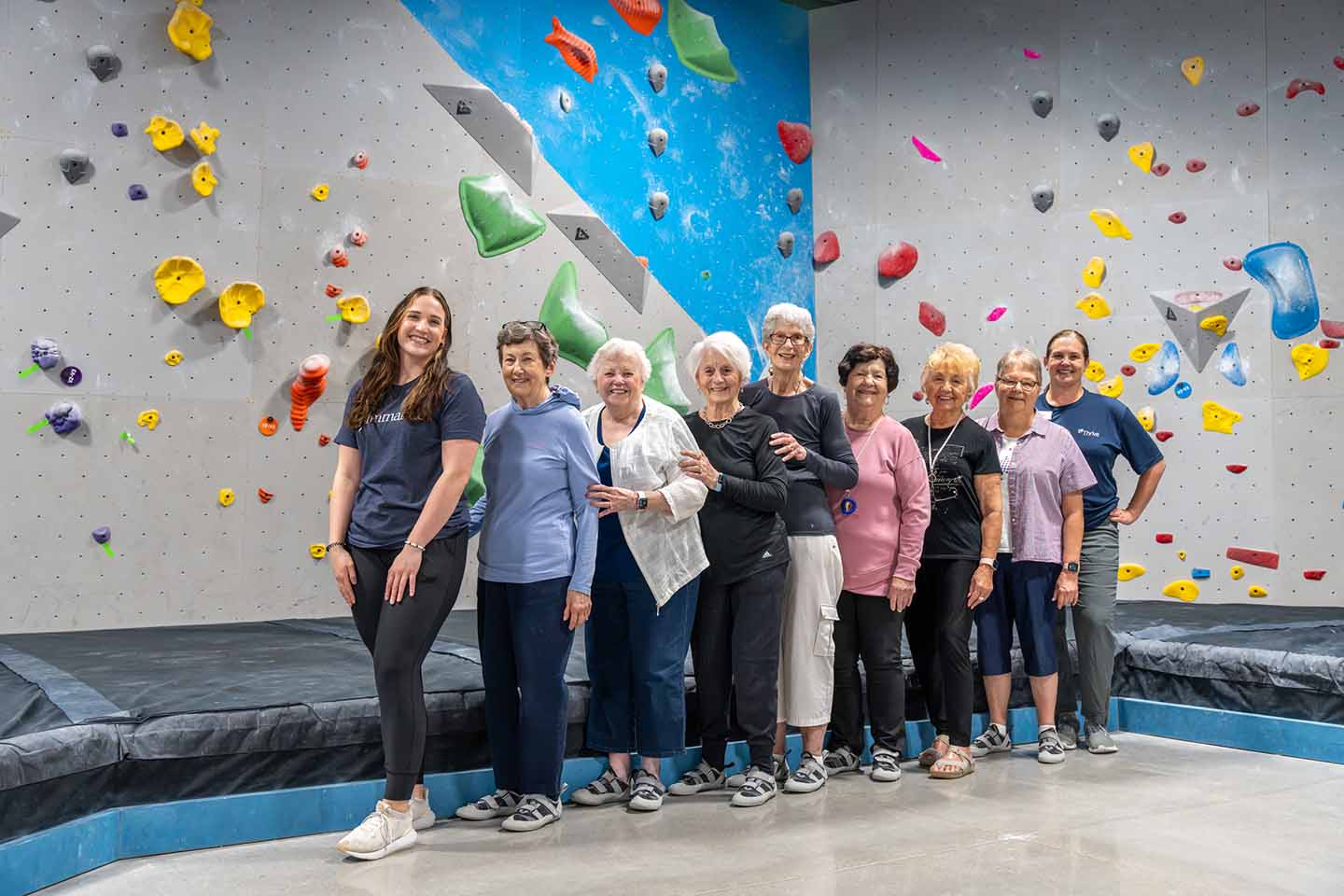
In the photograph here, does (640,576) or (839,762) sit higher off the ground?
(640,576)

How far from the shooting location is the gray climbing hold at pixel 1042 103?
6.21m

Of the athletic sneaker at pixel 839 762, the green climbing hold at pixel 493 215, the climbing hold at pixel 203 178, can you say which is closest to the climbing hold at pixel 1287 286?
the athletic sneaker at pixel 839 762

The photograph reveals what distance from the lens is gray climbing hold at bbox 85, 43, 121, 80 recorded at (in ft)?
15.3

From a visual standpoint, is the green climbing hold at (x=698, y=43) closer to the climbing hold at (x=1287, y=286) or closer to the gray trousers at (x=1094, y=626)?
the climbing hold at (x=1287, y=286)

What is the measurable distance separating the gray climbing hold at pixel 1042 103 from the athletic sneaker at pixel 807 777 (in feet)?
13.4

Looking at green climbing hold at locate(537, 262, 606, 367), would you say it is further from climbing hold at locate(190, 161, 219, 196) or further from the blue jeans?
the blue jeans

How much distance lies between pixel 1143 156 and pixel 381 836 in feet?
16.7

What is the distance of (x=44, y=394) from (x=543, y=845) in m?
2.91

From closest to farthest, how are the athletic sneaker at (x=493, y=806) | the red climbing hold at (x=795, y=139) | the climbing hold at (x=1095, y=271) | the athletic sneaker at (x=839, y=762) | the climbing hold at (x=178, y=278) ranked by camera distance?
the athletic sneaker at (x=493, y=806)
the athletic sneaker at (x=839, y=762)
the climbing hold at (x=178, y=278)
the climbing hold at (x=1095, y=271)
the red climbing hold at (x=795, y=139)

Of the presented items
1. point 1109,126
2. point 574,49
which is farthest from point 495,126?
point 1109,126

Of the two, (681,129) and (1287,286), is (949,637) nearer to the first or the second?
(1287,286)

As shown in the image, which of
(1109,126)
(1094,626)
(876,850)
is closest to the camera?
(876,850)

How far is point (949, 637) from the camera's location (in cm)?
379

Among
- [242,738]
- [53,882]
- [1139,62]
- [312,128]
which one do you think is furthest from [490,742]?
[1139,62]
